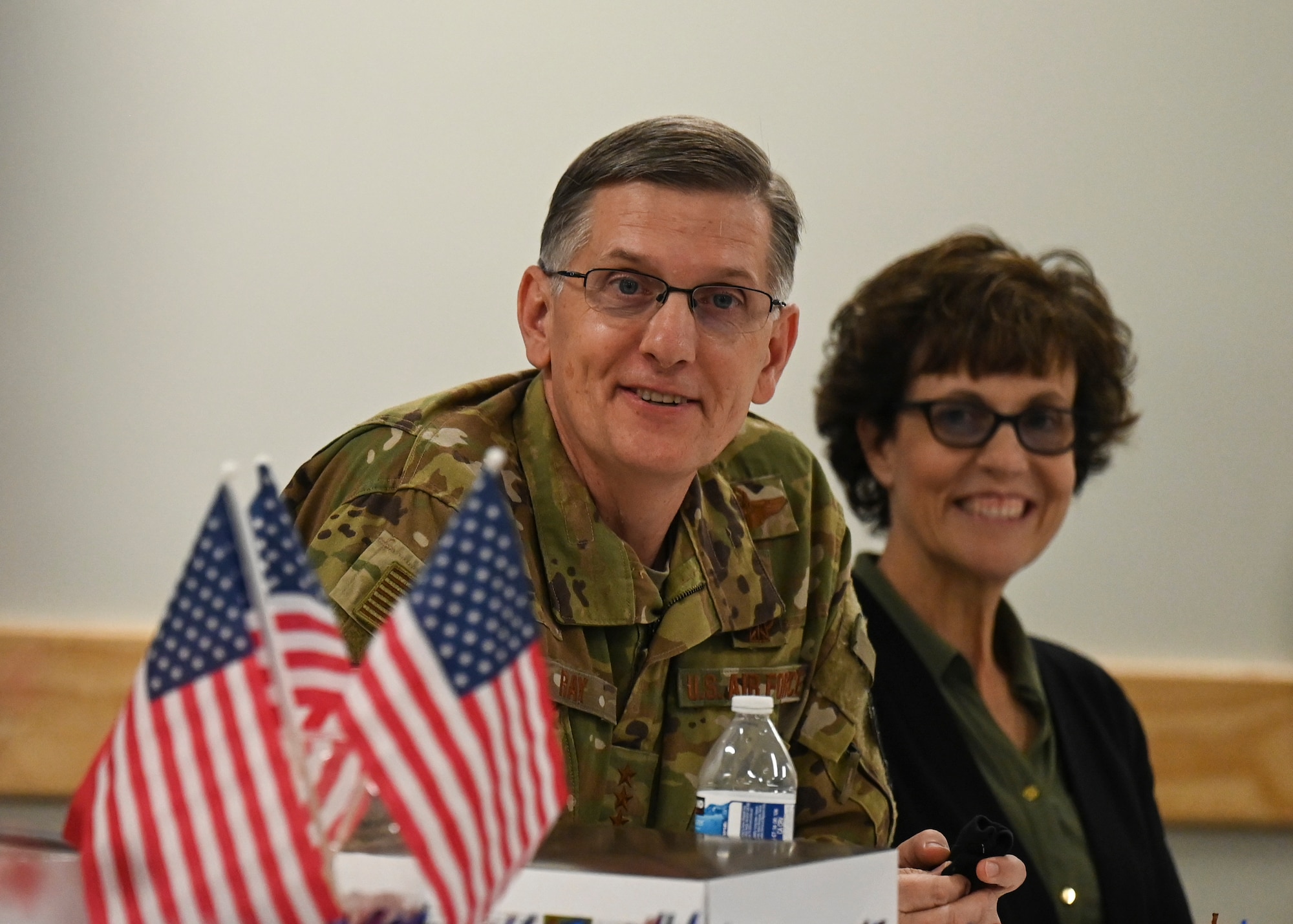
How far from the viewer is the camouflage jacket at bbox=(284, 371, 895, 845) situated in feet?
4.56

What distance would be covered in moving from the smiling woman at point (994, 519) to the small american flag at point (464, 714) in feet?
4.45

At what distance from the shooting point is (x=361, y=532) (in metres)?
1.35

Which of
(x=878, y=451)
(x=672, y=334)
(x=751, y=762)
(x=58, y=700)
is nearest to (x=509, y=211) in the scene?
(x=878, y=451)

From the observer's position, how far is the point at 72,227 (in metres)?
2.46

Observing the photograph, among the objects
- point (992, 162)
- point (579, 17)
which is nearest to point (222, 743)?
point (579, 17)

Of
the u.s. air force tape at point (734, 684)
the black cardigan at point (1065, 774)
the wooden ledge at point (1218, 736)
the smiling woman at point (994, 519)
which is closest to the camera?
the u.s. air force tape at point (734, 684)

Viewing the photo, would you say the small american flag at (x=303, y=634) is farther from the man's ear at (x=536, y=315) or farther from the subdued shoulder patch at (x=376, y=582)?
the man's ear at (x=536, y=315)

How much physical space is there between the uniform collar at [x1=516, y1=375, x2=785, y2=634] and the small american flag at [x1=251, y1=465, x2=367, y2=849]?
2.38 ft

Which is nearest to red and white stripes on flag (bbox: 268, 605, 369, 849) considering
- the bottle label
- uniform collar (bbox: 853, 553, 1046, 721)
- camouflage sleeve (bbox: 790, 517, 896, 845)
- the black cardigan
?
the bottle label

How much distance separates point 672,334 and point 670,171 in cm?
17

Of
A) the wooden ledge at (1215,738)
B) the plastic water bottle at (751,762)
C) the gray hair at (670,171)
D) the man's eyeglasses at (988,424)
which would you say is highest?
the gray hair at (670,171)

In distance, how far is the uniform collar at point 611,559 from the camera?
1.50m

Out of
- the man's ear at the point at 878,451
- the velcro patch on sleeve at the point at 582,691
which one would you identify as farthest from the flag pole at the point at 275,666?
the man's ear at the point at 878,451

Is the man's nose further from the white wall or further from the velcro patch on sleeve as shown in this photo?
the white wall
